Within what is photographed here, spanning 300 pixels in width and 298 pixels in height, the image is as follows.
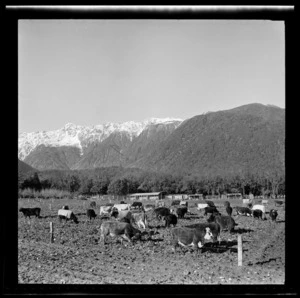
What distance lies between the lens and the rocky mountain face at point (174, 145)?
18.0 metres

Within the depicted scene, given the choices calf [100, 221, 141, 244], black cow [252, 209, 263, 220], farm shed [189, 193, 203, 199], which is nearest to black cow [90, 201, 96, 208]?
black cow [252, 209, 263, 220]

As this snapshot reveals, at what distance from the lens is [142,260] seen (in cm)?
927

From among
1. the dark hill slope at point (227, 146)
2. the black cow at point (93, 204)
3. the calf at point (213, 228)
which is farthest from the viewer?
the dark hill slope at point (227, 146)

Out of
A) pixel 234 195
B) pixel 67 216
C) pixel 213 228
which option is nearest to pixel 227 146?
pixel 234 195

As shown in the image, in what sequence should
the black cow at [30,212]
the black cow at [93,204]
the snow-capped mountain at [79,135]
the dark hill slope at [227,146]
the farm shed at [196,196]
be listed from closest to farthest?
the snow-capped mountain at [79,135] < the black cow at [30,212] < the black cow at [93,204] < the dark hill slope at [227,146] < the farm shed at [196,196]

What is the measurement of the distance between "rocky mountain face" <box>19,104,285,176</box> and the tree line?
54 centimetres

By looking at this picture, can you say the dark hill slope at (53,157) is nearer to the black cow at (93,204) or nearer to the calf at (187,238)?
the black cow at (93,204)

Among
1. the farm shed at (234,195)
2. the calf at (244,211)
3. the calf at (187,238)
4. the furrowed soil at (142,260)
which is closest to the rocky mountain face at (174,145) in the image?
the farm shed at (234,195)

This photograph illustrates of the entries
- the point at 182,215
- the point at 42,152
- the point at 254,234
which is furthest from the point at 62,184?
the point at 254,234

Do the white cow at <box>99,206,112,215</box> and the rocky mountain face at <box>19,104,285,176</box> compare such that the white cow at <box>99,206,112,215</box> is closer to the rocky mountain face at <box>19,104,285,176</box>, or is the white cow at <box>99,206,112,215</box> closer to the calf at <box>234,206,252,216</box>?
the rocky mountain face at <box>19,104,285,176</box>

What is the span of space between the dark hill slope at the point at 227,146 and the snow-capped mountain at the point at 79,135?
15.4 ft
